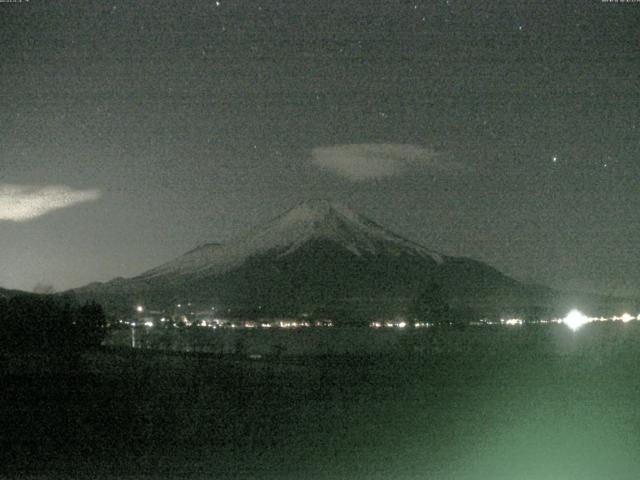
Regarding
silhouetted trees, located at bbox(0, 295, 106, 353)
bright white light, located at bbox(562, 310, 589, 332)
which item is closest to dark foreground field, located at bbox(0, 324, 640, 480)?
silhouetted trees, located at bbox(0, 295, 106, 353)

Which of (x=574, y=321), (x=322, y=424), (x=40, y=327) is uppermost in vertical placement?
(x=40, y=327)

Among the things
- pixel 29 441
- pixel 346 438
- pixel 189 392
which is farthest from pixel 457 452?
pixel 189 392

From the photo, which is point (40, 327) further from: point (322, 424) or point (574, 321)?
point (574, 321)

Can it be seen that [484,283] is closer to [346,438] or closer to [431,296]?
[431,296]

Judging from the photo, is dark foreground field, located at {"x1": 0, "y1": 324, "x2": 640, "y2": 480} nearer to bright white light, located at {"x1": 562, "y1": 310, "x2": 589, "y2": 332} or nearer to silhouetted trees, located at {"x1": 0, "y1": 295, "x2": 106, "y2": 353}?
silhouetted trees, located at {"x1": 0, "y1": 295, "x2": 106, "y2": 353}

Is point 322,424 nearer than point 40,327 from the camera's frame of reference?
Yes

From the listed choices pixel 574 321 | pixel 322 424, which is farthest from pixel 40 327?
pixel 574 321

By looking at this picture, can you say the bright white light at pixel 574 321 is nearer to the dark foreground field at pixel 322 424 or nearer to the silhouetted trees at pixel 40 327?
the silhouetted trees at pixel 40 327

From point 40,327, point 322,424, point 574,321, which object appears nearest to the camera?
point 322,424
